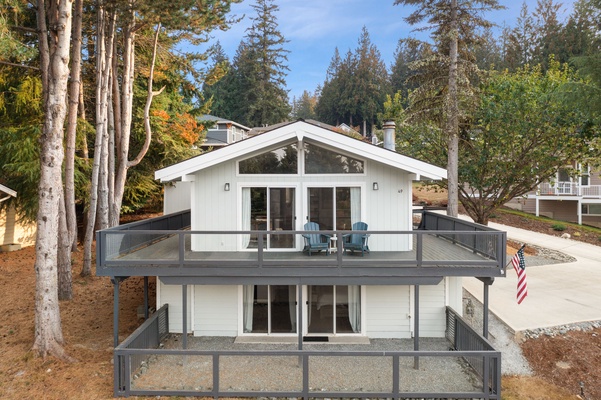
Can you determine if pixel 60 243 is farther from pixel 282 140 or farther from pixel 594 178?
pixel 594 178

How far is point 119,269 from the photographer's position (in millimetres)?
8594

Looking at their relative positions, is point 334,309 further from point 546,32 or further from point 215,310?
point 546,32

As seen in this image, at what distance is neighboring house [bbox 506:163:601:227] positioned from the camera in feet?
82.6

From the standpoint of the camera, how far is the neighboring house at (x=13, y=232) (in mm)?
17625

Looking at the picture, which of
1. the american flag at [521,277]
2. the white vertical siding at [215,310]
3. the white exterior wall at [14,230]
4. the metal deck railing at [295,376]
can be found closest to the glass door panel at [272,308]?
the white vertical siding at [215,310]

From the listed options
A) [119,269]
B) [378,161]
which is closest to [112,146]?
[119,269]

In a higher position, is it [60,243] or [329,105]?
[329,105]

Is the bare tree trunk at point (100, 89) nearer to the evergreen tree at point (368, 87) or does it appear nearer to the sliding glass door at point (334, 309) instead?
the sliding glass door at point (334, 309)

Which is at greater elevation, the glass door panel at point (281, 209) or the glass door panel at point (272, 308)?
the glass door panel at point (281, 209)

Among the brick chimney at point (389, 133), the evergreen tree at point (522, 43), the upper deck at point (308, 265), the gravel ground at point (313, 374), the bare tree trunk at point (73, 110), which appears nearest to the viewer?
the gravel ground at point (313, 374)

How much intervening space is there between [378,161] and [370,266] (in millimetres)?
2773

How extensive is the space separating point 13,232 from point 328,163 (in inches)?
634

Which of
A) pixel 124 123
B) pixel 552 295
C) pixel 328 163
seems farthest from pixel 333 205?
pixel 124 123

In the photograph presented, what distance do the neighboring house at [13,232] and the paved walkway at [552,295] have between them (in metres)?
18.6
